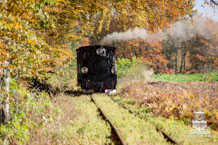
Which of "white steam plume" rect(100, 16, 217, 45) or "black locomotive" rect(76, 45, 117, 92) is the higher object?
"white steam plume" rect(100, 16, 217, 45)

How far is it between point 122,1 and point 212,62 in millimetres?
31454

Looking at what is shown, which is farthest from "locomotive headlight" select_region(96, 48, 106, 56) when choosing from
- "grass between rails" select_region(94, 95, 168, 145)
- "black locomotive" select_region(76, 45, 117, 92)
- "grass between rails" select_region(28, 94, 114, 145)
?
"grass between rails" select_region(28, 94, 114, 145)

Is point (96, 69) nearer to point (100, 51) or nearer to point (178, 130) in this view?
point (100, 51)

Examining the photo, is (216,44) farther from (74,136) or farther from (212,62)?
(74,136)

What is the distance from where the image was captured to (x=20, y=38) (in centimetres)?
372

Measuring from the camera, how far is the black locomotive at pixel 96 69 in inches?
542

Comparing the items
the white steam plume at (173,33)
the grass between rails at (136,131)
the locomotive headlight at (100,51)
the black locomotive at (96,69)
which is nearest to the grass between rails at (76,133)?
the grass between rails at (136,131)

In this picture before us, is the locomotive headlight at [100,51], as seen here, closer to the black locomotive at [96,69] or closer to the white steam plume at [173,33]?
the black locomotive at [96,69]

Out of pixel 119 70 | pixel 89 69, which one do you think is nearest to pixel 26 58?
pixel 89 69

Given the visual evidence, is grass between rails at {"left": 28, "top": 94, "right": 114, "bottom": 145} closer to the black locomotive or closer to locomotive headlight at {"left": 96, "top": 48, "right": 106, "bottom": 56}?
the black locomotive

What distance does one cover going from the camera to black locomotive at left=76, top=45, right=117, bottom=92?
13766 millimetres

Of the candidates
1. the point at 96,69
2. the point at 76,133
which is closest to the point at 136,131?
the point at 76,133

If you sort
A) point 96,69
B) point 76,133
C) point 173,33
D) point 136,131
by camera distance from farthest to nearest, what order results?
point 173,33 < point 96,69 < point 136,131 < point 76,133

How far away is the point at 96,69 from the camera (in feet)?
45.1
